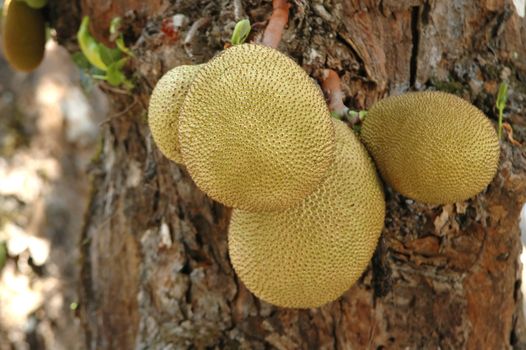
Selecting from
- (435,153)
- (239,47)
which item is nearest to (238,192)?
(239,47)

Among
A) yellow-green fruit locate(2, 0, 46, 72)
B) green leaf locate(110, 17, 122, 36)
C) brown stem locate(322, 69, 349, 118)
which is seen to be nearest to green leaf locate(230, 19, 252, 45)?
brown stem locate(322, 69, 349, 118)

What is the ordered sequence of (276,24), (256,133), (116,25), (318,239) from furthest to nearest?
(116,25), (276,24), (318,239), (256,133)

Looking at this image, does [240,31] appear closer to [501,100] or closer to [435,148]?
[435,148]

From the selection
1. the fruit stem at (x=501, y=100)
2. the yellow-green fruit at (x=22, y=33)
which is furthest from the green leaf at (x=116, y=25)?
the fruit stem at (x=501, y=100)

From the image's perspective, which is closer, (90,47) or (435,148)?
(435,148)

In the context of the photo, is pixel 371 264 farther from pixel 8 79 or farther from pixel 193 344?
pixel 8 79

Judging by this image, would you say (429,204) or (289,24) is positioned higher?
(289,24)

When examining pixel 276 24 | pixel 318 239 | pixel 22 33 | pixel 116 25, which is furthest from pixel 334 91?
pixel 22 33
